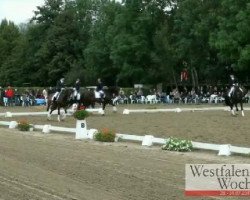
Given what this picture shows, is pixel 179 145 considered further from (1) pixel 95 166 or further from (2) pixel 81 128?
(2) pixel 81 128

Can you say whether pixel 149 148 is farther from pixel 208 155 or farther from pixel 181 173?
pixel 181 173

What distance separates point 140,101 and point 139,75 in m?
11.2

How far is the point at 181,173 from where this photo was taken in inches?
474

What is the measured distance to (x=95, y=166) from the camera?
43.6 feet

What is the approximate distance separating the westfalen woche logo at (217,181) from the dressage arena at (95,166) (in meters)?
0.24

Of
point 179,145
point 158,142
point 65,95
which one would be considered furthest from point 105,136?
point 65,95

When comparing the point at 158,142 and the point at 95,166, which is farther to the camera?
the point at 158,142

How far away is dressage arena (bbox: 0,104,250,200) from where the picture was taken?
1018 cm

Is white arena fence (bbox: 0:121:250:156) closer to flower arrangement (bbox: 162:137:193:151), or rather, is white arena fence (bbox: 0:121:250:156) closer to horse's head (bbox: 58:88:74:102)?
flower arrangement (bbox: 162:137:193:151)

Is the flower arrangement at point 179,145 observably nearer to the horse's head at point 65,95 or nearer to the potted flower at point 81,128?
the potted flower at point 81,128

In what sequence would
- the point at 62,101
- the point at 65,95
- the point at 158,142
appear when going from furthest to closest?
the point at 65,95, the point at 62,101, the point at 158,142

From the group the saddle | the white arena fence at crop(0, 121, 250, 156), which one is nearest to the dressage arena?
the white arena fence at crop(0, 121, 250, 156)

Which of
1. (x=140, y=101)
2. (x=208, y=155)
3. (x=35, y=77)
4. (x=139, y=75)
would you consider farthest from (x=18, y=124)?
(x=35, y=77)

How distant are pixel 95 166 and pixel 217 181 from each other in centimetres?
374
